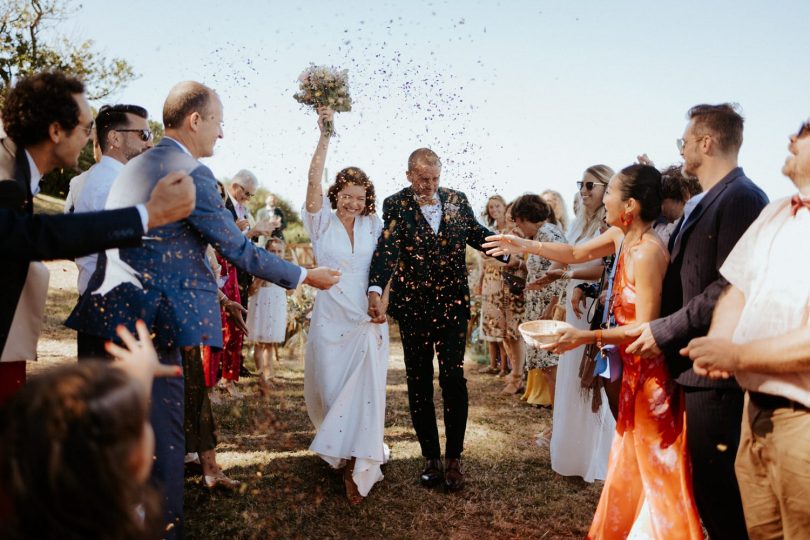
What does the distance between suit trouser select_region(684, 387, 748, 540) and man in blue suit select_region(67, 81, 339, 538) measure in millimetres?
2321

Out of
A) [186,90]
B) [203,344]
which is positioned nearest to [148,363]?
[203,344]

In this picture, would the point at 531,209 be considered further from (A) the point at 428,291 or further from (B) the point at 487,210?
(B) the point at 487,210

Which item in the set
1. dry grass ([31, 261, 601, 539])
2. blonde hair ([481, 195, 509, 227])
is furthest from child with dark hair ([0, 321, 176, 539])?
blonde hair ([481, 195, 509, 227])

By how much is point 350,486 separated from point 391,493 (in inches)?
13.2

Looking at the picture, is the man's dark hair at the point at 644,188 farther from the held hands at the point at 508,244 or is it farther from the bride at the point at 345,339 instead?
the bride at the point at 345,339

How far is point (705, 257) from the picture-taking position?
118 inches

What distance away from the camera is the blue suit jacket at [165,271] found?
284 centimetres

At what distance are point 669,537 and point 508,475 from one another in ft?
7.02

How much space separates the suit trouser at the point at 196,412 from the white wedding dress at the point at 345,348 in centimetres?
82

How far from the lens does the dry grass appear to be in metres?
4.09

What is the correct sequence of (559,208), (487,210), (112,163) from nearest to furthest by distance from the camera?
(112,163) < (559,208) < (487,210)

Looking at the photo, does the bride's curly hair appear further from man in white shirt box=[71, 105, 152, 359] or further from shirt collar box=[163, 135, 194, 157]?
shirt collar box=[163, 135, 194, 157]

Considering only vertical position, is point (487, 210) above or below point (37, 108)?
above

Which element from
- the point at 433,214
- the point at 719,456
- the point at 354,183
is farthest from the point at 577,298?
the point at 719,456
